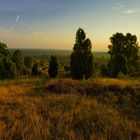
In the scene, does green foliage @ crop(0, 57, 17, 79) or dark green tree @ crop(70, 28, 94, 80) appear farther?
green foliage @ crop(0, 57, 17, 79)

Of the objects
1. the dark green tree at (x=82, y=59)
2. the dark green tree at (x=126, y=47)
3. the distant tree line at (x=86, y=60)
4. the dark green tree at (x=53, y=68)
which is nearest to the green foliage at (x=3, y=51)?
the distant tree line at (x=86, y=60)

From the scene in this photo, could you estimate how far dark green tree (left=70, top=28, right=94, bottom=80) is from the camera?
1073 inches

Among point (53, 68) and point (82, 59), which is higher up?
point (82, 59)

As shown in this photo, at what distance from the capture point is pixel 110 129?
5762mm

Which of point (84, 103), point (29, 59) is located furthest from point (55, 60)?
point (84, 103)

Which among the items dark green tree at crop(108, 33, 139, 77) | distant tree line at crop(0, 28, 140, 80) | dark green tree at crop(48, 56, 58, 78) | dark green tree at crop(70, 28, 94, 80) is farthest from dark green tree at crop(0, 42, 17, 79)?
dark green tree at crop(108, 33, 139, 77)

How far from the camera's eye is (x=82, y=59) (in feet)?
90.0

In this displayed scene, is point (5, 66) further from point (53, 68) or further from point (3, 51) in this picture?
point (53, 68)

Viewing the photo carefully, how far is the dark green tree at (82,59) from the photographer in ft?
89.4

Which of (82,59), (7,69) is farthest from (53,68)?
(82,59)

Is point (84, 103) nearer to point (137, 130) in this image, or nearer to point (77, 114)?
point (77, 114)

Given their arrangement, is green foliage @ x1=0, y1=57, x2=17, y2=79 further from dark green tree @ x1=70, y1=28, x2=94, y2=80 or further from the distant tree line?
dark green tree @ x1=70, y1=28, x2=94, y2=80

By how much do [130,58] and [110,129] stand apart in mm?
40338

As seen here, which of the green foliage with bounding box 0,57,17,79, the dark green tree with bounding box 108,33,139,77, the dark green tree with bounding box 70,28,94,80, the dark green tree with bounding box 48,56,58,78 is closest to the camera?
the dark green tree with bounding box 70,28,94,80
